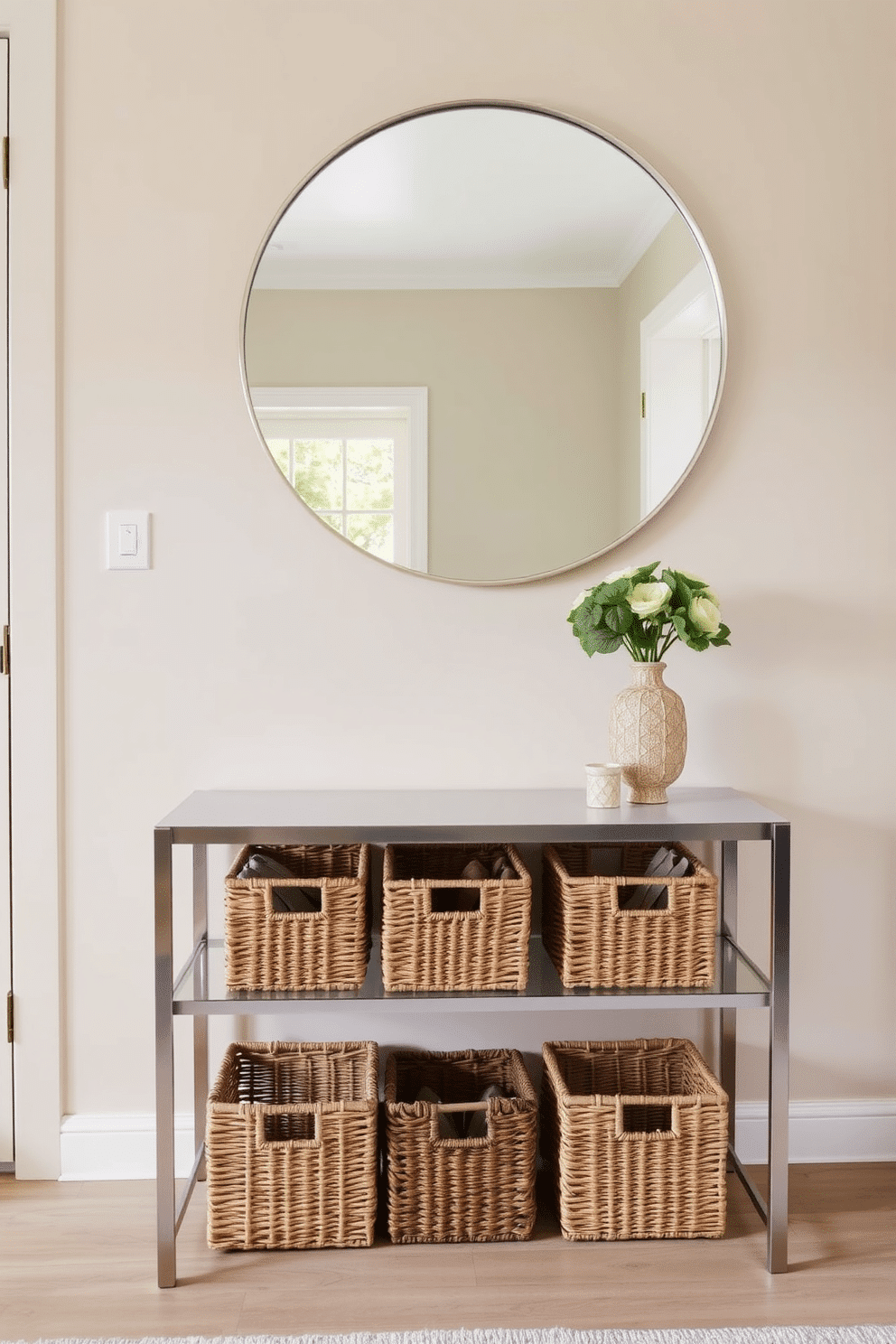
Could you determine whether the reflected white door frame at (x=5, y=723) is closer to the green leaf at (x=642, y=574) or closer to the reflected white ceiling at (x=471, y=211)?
the reflected white ceiling at (x=471, y=211)

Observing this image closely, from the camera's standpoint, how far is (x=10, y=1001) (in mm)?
2086

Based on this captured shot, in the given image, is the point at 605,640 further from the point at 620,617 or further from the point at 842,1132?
the point at 842,1132

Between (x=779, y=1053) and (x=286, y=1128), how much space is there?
914 millimetres

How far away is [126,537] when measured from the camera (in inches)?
81.4

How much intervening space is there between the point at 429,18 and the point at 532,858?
1.69 meters

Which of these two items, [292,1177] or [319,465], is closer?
[292,1177]

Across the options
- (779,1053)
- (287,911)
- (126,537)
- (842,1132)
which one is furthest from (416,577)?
(842,1132)

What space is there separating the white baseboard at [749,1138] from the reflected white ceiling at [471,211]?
171 centimetres

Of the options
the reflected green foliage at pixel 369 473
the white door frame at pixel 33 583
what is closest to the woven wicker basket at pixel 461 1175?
the white door frame at pixel 33 583

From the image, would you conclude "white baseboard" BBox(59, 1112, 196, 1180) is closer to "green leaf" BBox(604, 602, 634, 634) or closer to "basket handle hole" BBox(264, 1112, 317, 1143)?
"basket handle hole" BBox(264, 1112, 317, 1143)

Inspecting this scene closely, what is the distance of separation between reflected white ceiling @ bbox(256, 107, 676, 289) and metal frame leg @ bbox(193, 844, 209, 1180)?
1.17 metres

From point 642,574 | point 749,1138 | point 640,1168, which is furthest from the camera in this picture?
point 749,1138

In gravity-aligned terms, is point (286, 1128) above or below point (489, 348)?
below

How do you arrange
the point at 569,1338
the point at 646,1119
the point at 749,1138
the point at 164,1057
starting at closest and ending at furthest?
the point at 569,1338, the point at 164,1057, the point at 646,1119, the point at 749,1138
